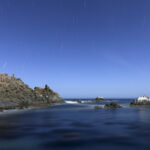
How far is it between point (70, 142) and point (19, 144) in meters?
5.55

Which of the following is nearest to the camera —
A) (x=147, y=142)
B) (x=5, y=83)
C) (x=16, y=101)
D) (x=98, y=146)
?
(x=98, y=146)

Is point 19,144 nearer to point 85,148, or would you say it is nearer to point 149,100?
point 85,148

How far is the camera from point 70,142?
1697 centimetres

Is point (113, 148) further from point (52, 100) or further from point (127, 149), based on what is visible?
point (52, 100)

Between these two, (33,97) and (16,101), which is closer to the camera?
(16,101)

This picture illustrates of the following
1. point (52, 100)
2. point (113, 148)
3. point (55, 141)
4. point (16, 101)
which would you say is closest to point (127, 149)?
point (113, 148)

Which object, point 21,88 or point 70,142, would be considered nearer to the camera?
point 70,142

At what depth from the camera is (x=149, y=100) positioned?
3374 inches

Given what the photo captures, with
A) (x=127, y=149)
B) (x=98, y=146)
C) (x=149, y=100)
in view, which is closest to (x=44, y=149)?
(x=98, y=146)

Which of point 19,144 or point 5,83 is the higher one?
point 5,83

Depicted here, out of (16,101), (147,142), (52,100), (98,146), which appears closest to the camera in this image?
(98,146)

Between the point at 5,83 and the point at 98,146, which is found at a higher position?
the point at 5,83

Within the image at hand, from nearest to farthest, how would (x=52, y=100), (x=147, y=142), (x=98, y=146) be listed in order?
(x=98, y=146) < (x=147, y=142) < (x=52, y=100)

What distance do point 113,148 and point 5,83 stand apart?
95331 mm
